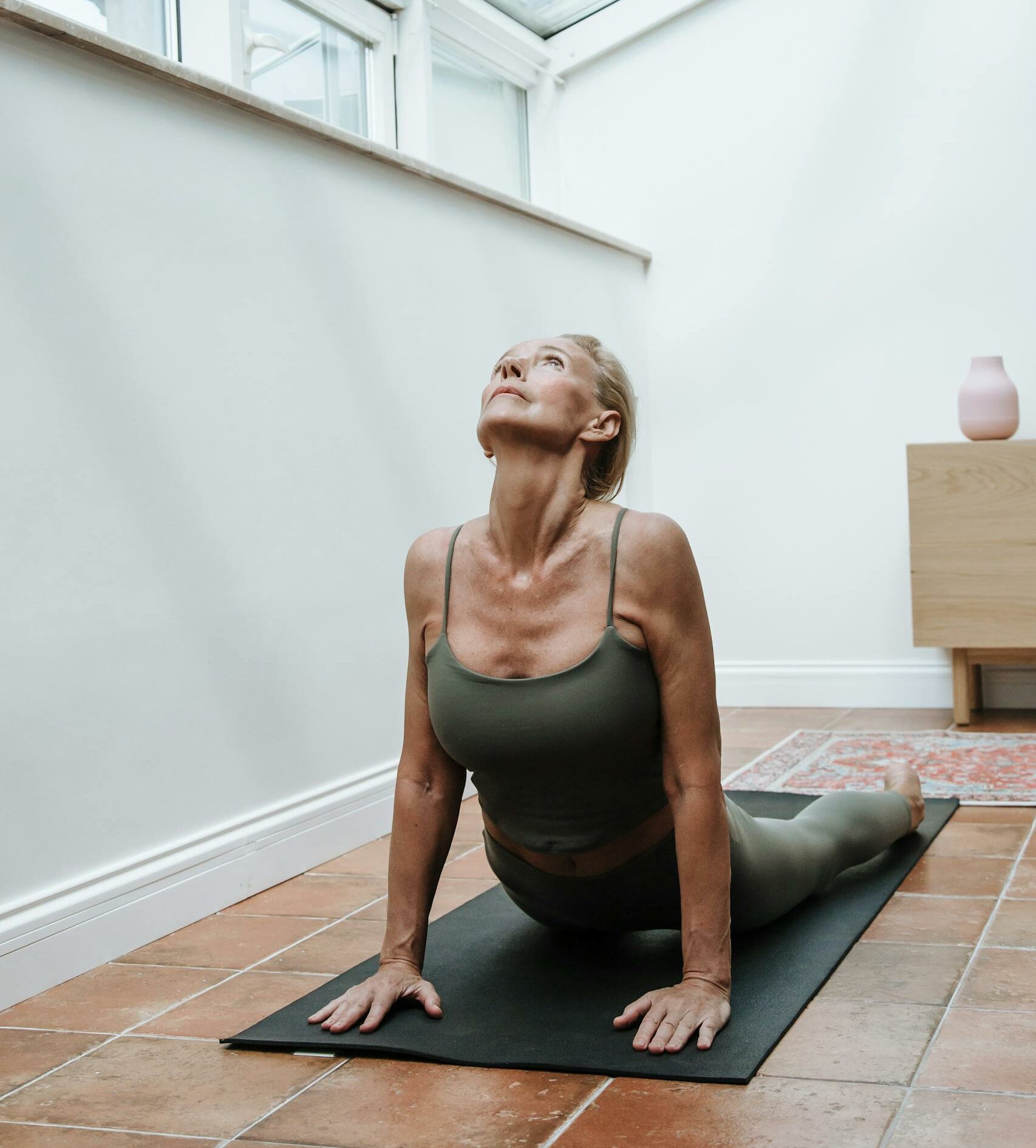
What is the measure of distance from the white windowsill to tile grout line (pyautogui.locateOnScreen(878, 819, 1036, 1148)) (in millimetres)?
2103

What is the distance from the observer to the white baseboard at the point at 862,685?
4.65m

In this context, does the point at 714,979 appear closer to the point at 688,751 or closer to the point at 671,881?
the point at 671,881

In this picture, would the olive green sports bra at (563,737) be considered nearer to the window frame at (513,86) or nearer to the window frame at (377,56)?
the window frame at (377,56)

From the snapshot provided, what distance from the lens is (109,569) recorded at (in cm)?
244

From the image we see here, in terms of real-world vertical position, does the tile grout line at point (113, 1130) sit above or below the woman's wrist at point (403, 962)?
below

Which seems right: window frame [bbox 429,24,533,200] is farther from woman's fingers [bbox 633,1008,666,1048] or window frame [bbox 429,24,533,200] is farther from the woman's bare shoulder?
woman's fingers [bbox 633,1008,666,1048]

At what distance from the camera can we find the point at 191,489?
266 cm

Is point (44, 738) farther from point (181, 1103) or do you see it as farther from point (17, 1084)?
point (181, 1103)

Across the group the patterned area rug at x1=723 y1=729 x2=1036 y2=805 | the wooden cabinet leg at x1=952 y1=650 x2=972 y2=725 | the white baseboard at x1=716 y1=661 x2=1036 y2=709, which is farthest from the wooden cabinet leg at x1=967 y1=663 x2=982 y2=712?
the patterned area rug at x1=723 y1=729 x2=1036 y2=805

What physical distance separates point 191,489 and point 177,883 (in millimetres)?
759

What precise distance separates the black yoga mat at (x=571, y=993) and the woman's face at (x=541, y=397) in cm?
80

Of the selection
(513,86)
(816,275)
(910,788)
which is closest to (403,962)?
(910,788)

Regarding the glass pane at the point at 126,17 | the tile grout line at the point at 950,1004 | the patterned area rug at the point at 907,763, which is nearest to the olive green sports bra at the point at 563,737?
the tile grout line at the point at 950,1004

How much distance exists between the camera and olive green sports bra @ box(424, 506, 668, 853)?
71.2 inches
